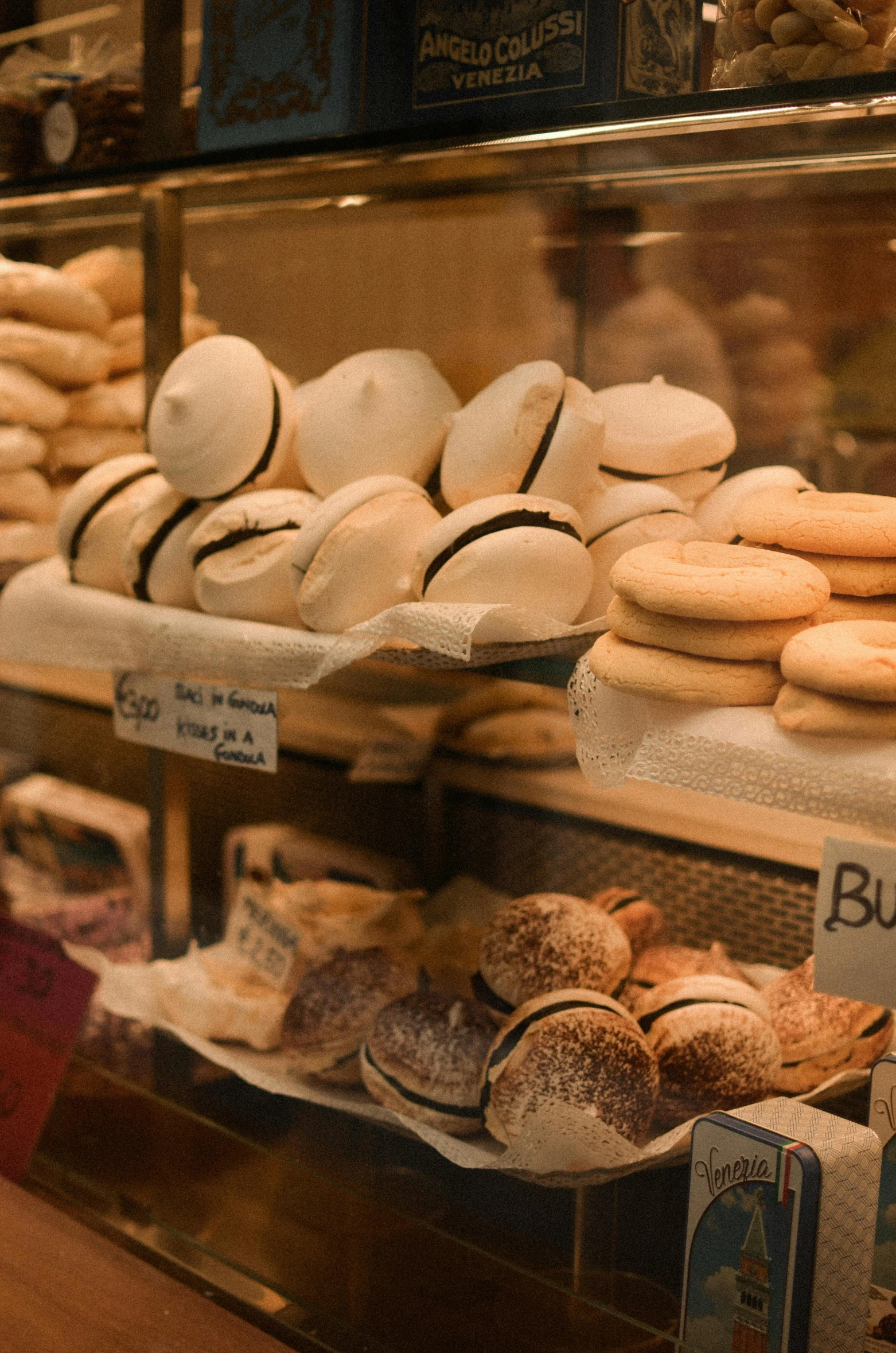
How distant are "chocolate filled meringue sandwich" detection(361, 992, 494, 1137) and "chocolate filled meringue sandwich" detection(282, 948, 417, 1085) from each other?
0.12ft

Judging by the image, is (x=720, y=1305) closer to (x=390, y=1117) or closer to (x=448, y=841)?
(x=390, y=1117)

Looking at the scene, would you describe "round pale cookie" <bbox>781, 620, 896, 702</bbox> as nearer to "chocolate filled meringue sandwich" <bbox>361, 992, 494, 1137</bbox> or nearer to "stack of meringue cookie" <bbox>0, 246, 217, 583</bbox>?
"chocolate filled meringue sandwich" <bbox>361, 992, 494, 1137</bbox>

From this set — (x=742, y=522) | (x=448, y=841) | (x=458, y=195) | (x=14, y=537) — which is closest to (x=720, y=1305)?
(x=742, y=522)

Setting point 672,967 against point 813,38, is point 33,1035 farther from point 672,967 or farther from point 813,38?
point 813,38

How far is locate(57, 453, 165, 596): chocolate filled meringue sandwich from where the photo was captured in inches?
49.8

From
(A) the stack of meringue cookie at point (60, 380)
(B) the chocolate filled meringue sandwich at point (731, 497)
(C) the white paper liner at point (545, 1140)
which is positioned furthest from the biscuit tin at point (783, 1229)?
(A) the stack of meringue cookie at point (60, 380)

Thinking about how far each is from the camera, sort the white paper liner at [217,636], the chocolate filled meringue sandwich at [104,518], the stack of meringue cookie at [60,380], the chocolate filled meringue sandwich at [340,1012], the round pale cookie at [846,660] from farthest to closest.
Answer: the stack of meringue cookie at [60,380]
the chocolate filled meringue sandwich at [104,518]
the chocolate filled meringue sandwich at [340,1012]
the white paper liner at [217,636]
the round pale cookie at [846,660]

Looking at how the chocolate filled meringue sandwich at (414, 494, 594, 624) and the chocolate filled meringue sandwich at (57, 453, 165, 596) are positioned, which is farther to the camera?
the chocolate filled meringue sandwich at (57, 453, 165, 596)

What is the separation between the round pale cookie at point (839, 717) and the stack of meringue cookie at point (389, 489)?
0.26 meters

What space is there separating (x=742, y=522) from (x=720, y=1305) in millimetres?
510

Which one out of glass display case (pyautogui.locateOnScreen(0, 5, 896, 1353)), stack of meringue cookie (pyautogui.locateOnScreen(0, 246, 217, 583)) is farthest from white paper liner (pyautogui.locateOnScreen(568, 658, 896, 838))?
stack of meringue cookie (pyautogui.locateOnScreen(0, 246, 217, 583))

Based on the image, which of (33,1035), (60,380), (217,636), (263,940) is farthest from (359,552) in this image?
(60,380)

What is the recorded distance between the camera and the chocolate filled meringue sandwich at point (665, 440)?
107 cm

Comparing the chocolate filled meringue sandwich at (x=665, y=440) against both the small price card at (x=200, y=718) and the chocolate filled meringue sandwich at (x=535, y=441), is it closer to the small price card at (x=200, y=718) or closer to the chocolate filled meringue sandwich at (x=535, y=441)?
the chocolate filled meringue sandwich at (x=535, y=441)
